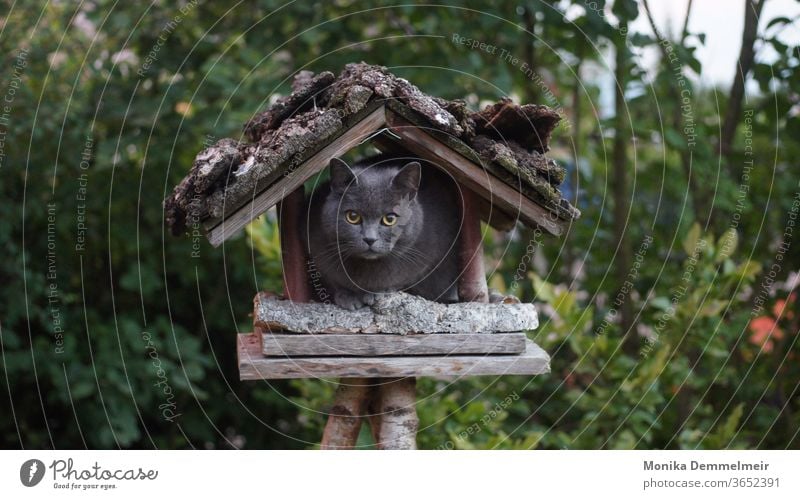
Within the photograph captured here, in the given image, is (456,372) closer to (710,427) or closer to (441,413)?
(441,413)

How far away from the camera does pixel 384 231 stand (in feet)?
10.8

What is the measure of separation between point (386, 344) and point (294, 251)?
1.68 ft

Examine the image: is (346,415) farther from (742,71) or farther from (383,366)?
(742,71)

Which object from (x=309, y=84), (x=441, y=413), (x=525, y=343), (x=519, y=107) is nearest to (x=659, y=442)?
(x=441, y=413)

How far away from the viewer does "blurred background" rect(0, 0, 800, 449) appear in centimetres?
521

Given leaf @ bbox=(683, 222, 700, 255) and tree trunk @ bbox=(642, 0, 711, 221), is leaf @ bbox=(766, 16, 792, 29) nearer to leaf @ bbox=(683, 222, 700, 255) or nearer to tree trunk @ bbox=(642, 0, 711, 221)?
tree trunk @ bbox=(642, 0, 711, 221)

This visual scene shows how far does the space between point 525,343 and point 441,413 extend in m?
1.71

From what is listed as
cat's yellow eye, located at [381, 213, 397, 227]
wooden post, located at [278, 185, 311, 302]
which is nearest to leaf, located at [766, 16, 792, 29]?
cat's yellow eye, located at [381, 213, 397, 227]

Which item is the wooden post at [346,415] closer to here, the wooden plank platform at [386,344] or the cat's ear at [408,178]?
the wooden plank platform at [386,344]

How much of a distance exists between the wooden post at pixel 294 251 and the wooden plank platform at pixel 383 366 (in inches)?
10.2

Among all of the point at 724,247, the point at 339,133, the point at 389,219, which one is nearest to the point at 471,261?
the point at 389,219

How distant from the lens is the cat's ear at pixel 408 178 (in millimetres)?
3238
